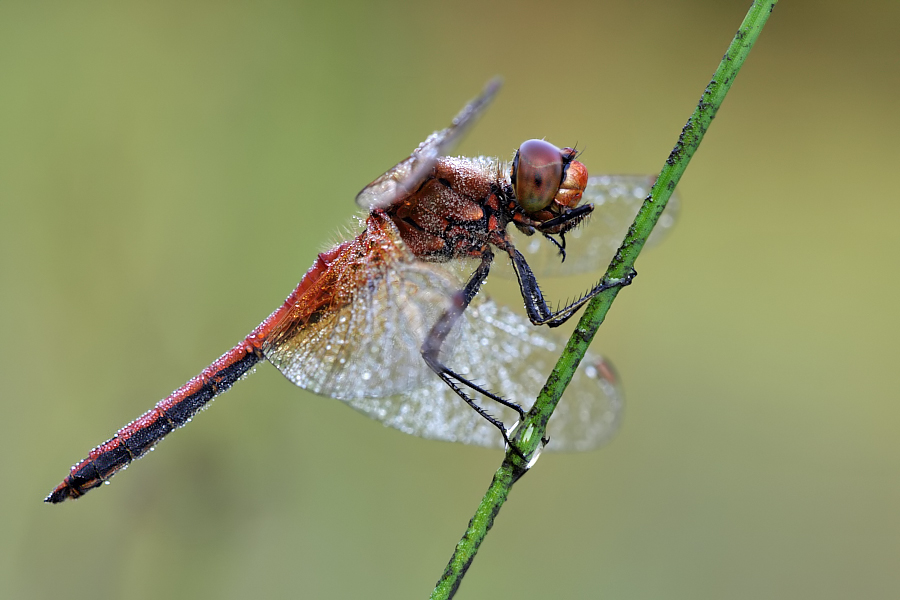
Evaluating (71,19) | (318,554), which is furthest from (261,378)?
(71,19)

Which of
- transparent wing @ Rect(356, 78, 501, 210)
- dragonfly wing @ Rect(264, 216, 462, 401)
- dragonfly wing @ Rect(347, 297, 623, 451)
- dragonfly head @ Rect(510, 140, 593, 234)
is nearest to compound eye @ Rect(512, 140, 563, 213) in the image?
dragonfly head @ Rect(510, 140, 593, 234)

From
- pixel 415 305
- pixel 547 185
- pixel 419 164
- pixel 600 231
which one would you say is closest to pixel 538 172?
pixel 547 185

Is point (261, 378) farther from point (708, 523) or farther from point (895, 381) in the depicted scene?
point (895, 381)

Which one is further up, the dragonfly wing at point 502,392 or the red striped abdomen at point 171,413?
the dragonfly wing at point 502,392

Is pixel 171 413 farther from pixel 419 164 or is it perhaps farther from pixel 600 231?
pixel 600 231

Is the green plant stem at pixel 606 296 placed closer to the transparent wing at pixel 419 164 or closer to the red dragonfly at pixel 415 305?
the red dragonfly at pixel 415 305

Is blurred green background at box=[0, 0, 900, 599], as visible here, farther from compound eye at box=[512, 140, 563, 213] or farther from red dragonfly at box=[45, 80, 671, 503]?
compound eye at box=[512, 140, 563, 213]

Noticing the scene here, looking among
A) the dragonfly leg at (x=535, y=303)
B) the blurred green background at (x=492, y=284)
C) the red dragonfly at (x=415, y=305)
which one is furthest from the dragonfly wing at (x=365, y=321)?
the blurred green background at (x=492, y=284)
